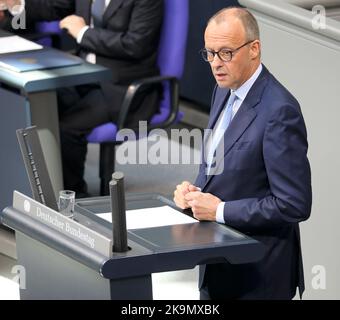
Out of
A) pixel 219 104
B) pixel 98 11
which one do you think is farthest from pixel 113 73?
pixel 219 104

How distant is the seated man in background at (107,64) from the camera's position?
5.90 meters

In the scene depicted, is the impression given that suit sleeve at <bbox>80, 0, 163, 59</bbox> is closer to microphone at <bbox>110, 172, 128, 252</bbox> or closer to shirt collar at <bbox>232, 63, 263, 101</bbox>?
shirt collar at <bbox>232, 63, 263, 101</bbox>

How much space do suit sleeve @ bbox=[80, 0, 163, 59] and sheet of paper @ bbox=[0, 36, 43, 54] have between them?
1.02 ft

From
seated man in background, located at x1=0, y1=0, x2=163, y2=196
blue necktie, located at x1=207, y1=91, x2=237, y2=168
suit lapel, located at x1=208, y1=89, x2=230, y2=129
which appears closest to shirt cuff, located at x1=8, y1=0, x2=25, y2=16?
seated man in background, located at x1=0, y1=0, x2=163, y2=196

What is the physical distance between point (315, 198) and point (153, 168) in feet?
8.27

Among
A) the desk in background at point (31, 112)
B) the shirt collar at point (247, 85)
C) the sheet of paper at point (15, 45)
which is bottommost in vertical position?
the desk in background at point (31, 112)

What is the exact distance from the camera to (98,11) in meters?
6.14

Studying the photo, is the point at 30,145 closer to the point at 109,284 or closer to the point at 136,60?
the point at 109,284

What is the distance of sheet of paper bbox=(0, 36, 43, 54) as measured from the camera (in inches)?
229

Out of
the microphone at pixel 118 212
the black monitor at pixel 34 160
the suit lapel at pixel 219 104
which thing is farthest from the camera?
the suit lapel at pixel 219 104

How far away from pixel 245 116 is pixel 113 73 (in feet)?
8.77

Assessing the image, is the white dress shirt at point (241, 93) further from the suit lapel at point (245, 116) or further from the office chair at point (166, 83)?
the office chair at point (166, 83)

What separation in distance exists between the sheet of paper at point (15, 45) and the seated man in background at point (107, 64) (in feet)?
0.94

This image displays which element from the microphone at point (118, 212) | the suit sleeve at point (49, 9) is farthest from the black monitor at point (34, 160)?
the suit sleeve at point (49, 9)
